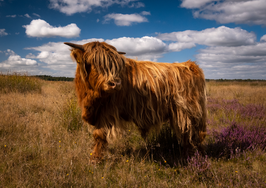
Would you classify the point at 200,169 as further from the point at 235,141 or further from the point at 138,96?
the point at 235,141

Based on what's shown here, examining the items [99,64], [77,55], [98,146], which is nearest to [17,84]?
A: [98,146]

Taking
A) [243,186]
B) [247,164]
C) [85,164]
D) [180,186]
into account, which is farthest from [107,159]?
[247,164]

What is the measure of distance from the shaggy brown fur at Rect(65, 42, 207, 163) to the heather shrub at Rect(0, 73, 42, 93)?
26.6 ft

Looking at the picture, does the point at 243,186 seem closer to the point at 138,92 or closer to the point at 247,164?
the point at 247,164

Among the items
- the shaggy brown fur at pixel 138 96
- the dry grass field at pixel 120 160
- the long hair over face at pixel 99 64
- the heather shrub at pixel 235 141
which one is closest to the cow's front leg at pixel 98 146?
the shaggy brown fur at pixel 138 96

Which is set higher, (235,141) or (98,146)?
(98,146)

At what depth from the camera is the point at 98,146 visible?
9.09ft

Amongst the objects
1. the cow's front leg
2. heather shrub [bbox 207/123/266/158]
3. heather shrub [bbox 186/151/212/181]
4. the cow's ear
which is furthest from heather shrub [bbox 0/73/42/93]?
heather shrub [bbox 207/123/266/158]

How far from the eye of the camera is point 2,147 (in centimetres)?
319

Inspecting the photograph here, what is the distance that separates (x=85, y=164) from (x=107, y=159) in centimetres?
39

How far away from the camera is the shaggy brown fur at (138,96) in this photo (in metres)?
2.28

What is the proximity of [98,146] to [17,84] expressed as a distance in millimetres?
8671

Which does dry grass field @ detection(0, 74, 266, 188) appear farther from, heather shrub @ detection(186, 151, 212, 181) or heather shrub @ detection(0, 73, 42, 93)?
heather shrub @ detection(0, 73, 42, 93)

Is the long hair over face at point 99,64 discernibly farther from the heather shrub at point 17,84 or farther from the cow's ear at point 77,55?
the heather shrub at point 17,84
